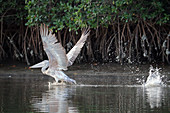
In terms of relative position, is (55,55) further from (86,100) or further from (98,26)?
(98,26)

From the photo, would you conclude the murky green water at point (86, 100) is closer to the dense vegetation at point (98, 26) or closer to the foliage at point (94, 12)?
the foliage at point (94, 12)

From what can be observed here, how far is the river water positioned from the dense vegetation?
9.92 ft

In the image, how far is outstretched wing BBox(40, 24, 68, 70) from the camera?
9.22 m

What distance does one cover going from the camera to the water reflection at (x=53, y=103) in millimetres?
6134

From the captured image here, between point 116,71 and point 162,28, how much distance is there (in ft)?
7.48

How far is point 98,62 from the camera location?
1479 centimetres

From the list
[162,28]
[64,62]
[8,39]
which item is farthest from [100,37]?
[64,62]

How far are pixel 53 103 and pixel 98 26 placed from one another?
19.3 feet

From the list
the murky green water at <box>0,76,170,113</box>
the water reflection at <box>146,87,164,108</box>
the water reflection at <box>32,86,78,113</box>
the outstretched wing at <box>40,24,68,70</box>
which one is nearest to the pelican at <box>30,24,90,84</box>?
the outstretched wing at <box>40,24,68,70</box>

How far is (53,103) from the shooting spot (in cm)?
680

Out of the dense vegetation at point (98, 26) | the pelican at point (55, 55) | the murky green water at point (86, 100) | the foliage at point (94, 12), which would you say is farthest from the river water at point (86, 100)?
the dense vegetation at point (98, 26)

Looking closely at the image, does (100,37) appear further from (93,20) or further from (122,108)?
(122,108)

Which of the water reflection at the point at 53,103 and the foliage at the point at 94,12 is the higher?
the foliage at the point at 94,12

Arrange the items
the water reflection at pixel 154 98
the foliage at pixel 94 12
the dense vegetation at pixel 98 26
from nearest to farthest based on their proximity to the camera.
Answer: the water reflection at pixel 154 98 → the foliage at pixel 94 12 → the dense vegetation at pixel 98 26
